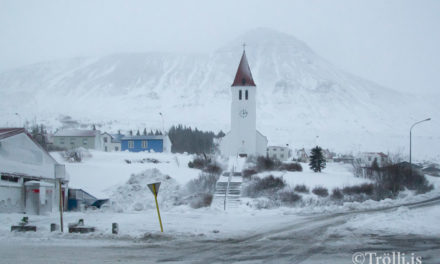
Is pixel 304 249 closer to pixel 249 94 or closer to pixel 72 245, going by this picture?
pixel 72 245

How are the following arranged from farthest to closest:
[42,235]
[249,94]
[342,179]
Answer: [249,94]
[342,179]
[42,235]

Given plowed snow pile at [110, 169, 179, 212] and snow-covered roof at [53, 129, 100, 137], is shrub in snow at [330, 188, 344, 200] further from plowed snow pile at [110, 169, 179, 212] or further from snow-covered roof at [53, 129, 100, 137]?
snow-covered roof at [53, 129, 100, 137]

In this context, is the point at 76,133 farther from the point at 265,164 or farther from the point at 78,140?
the point at 265,164

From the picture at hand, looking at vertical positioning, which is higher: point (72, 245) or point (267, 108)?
point (267, 108)

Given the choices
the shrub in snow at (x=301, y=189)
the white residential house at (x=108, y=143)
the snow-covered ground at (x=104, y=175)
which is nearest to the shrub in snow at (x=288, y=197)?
the shrub in snow at (x=301, y=189)

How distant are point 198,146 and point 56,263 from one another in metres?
83.5

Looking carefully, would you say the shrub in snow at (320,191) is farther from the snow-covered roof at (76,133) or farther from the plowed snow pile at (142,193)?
the snow-covered roof at (76,133)

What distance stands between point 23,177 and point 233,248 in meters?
14.9

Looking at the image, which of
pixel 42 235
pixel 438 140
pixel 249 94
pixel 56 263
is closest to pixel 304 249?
pixel 56 263

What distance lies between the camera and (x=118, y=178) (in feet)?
115

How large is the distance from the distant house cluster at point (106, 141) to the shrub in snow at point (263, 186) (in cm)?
3932

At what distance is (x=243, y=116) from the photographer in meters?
→ 61.8

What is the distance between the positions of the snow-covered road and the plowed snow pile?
470 inches

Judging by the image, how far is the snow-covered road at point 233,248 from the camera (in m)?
12.0
